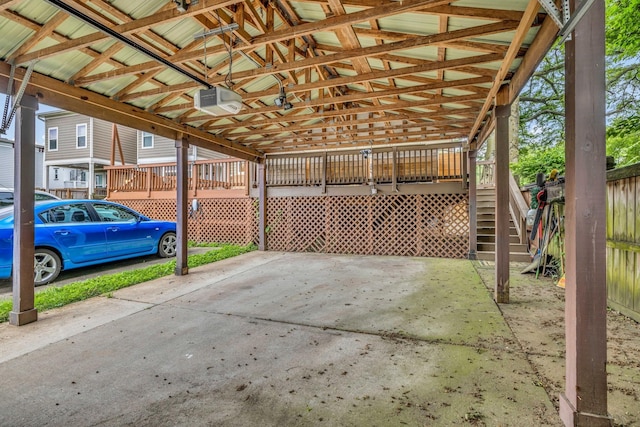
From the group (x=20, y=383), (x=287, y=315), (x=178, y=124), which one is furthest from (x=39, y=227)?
(x=287, y=315)

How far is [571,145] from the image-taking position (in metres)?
1.79

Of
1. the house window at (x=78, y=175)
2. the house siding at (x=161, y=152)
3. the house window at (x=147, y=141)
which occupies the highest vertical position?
the house window at (x=147, y=141)

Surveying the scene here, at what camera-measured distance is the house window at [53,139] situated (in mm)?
15109

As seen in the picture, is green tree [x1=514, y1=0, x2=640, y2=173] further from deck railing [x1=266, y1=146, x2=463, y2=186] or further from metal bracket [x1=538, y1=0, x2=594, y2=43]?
metal bracket [x1=538, y1=0, x2=594, y2=43]

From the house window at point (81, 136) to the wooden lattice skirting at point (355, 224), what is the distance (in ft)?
32.1

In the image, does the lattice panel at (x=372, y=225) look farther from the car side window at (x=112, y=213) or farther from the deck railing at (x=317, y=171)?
the car side window at (x=112, y=213)

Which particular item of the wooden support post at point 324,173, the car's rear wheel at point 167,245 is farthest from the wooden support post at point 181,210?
the wooden support post at point 324,173

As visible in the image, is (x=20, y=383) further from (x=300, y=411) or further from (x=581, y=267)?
(x=581, y=267)

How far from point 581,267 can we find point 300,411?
1.80m

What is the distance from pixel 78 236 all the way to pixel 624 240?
303 inches

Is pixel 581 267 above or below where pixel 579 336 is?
above

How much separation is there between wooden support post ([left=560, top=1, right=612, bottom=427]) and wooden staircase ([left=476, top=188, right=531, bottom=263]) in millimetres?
5519

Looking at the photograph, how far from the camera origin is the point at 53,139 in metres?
15.2

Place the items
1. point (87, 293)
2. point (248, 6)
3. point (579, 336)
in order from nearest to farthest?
point (579, 336), point (248, 6), point (87, 293)
